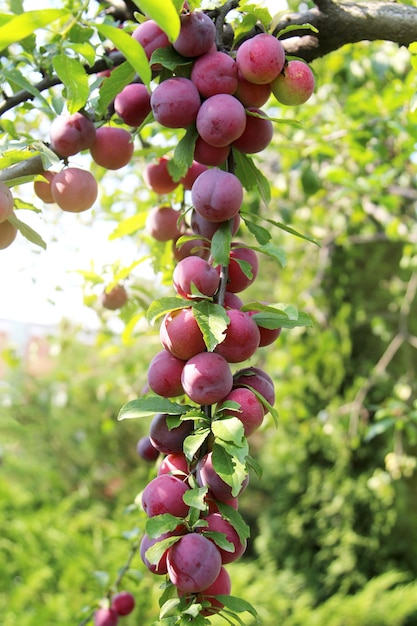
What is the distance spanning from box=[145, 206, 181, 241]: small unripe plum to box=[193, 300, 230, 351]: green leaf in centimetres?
25

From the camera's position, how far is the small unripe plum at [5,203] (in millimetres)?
469

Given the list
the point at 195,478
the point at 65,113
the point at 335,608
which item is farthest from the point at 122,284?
the point at 335,608

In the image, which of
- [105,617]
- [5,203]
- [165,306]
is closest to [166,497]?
[165,306]

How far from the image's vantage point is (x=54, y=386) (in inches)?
176

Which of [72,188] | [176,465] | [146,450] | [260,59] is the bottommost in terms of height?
[146,450]

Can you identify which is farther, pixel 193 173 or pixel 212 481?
pixel 193 173

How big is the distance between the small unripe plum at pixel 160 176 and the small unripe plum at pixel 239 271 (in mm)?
203

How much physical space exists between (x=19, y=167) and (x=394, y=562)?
2.93 m

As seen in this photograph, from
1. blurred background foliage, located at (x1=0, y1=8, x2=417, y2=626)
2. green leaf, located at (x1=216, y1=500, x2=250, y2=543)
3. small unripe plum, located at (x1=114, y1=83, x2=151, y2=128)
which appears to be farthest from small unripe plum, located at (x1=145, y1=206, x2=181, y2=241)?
blurred background foliage, located at (x1=0, y1=8, x2=417, y2=626)

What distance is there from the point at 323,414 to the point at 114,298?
53.2 inches

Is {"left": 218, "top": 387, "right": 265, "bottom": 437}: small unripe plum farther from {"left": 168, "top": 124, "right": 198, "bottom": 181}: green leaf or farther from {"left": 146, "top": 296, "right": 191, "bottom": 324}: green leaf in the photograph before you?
{"left": 168, "top": 124, "right": 198, "bottom": 181}: green leaf

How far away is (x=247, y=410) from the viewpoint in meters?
0.42

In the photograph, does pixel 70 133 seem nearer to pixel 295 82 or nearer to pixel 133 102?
pixel 133 102

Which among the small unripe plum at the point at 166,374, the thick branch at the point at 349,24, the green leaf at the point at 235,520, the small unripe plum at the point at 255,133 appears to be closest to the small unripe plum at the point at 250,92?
the small unripe plum at the point at 255,133
